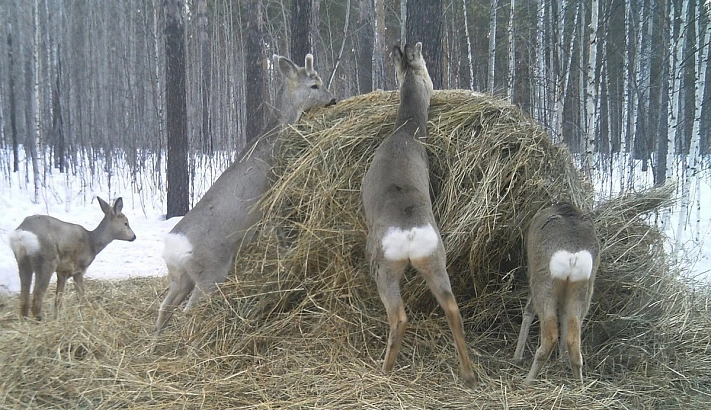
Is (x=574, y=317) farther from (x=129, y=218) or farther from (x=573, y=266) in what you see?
(x=129, y=218)

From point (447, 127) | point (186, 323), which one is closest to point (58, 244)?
point (186, 323)

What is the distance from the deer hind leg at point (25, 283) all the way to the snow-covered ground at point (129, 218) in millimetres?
1658

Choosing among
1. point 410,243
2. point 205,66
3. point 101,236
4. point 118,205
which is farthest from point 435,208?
point 205,66

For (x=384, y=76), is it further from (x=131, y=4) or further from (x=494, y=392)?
(x=131, y=4)

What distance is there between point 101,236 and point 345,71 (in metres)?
13.6

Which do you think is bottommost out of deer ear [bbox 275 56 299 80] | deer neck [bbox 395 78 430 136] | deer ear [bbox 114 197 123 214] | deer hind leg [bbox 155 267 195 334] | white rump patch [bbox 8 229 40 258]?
deer hind leg [bbox 155 267 195 334]

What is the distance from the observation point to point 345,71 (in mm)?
19688

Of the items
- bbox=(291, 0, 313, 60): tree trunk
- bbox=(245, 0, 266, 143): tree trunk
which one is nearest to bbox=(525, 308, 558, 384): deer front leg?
bbox=(291, 0, 313, 60): tree trunk

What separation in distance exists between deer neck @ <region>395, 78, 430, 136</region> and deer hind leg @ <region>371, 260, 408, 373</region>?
1.30 meters

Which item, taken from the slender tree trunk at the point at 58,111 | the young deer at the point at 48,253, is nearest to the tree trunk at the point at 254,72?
the young deer at the point at 48,253

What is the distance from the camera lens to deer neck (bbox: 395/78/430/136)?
15.4ft

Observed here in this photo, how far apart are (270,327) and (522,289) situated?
2.05 meters

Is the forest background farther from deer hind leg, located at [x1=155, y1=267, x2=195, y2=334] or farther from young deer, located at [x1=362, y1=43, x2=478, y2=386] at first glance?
deer hind leg, located at [x1=155, y1=267, x2=195, y2=334]

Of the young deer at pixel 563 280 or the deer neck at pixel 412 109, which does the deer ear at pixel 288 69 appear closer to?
the deer neck at pixel 412 109
